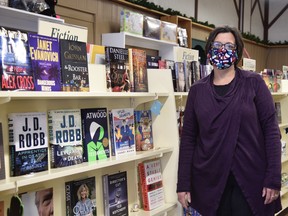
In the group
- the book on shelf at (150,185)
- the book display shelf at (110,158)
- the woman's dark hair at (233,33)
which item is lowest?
the book on shelf at (150,185)

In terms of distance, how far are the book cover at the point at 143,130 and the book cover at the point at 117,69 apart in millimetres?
273

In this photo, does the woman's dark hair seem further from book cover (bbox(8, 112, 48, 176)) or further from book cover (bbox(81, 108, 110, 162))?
book cover (bbox(8, 112, 48, 176))

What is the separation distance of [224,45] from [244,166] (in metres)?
0.62

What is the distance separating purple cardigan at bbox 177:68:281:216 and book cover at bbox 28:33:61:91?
0.74 meters

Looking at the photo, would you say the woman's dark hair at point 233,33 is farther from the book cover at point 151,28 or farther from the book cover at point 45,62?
the book cover at point 151,28

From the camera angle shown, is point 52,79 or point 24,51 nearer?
point 24,51

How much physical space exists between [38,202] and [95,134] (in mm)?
435

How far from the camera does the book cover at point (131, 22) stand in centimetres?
441

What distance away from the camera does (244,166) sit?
175cm

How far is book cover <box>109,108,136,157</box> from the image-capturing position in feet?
6.31

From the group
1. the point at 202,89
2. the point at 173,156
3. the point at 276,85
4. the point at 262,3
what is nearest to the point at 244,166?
the point at 202,89

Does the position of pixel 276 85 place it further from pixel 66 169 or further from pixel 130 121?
pixel 66 169

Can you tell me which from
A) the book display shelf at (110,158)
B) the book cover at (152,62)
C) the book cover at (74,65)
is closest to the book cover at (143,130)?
the book display shelf at (110,158)

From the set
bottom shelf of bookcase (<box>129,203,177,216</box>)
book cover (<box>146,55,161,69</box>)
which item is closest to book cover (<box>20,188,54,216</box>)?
bottom shelf of bookcase (<box>129,203,177,216</box>)
